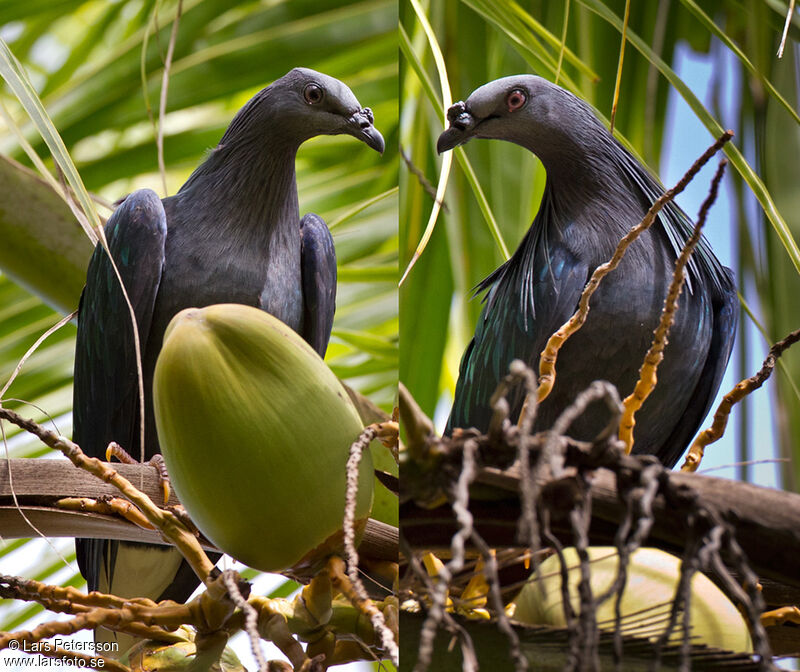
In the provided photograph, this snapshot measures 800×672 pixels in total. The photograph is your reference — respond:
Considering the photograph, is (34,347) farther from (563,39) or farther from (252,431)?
(563,39)

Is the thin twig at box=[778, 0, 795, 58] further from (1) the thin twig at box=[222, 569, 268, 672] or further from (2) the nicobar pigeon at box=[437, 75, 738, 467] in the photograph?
(1) the thin twig at box=[222, 569, 268, 672]

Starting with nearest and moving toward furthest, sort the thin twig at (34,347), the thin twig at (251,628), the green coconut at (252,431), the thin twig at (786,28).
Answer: the thin twig at (251,628)
the green coconut at (252,431)
the thin twig at (786,28)
the thin twig at (34,347)

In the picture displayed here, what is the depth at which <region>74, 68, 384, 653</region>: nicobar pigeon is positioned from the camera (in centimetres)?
74

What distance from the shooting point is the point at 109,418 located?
0.74 m

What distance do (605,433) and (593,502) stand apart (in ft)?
0.13

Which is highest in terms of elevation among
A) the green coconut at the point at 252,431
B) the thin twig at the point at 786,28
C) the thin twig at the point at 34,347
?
the thin twig at the point at 786,28

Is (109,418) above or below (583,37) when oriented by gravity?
below

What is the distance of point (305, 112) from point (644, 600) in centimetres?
52

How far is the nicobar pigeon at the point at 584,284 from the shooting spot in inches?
23.0

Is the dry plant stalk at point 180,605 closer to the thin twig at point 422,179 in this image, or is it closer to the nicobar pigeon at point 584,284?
the nicobar pigeon at point 584,284

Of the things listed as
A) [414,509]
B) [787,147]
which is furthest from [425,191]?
[414,509]

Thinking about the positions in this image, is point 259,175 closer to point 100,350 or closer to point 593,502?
point 100,350

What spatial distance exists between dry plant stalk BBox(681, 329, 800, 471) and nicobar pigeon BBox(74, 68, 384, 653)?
36 centimetres

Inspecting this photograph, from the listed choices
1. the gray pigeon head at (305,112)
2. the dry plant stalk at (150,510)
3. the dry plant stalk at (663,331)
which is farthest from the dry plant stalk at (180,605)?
the gray pigeon head at (305,112)
